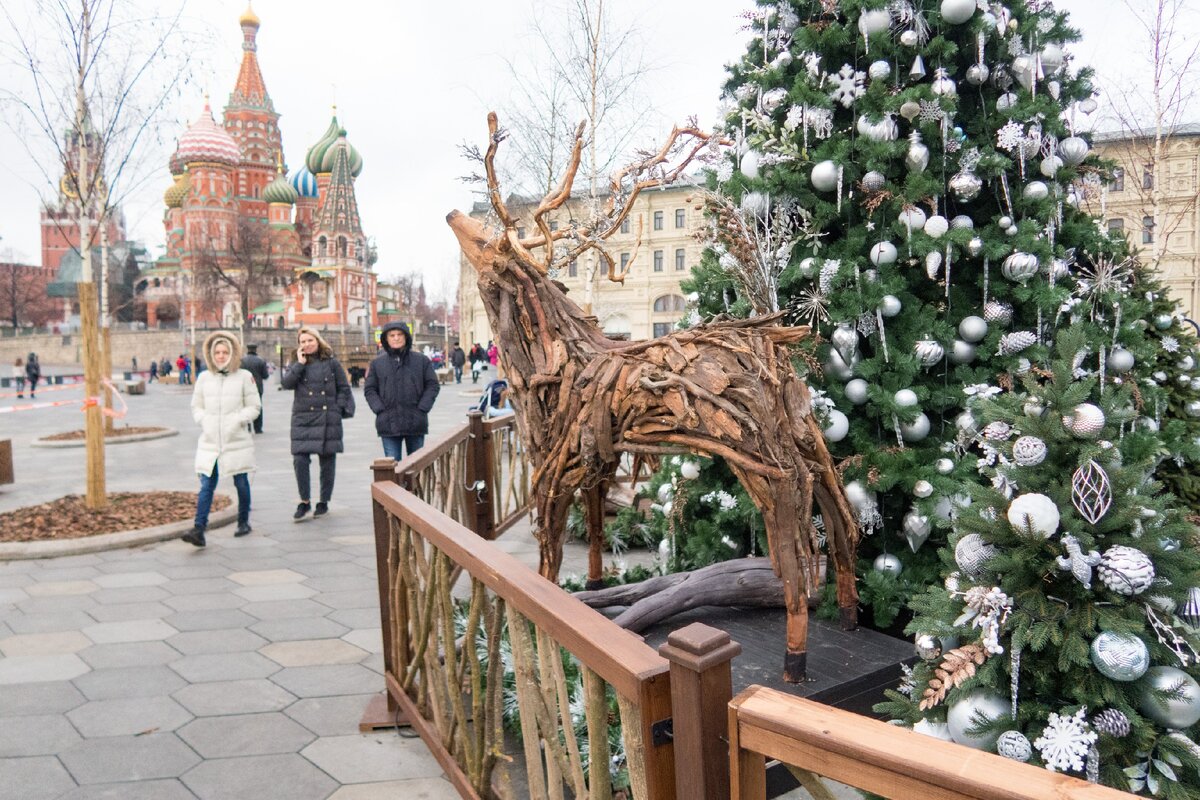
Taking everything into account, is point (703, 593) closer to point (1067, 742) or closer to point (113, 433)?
point (1067, 742)

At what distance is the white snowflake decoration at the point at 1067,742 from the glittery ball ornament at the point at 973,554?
0.37m

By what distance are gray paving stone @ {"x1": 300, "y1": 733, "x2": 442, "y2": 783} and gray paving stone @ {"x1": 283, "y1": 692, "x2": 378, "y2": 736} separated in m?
0.08

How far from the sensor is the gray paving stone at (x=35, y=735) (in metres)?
3.21

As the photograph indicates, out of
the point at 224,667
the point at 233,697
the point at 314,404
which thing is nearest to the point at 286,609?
the point at 224,667

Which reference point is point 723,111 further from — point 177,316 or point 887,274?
A: point 177,316

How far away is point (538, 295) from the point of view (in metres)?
3.38

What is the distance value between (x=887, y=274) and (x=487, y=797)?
2983 millimetres

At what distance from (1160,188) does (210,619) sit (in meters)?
13.8

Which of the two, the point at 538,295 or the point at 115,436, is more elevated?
the point at 538,295

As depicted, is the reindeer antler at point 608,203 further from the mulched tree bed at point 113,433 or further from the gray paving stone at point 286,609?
the mulched tree bed at point 113,433

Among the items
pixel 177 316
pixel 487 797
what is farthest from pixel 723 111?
pixel 177 316

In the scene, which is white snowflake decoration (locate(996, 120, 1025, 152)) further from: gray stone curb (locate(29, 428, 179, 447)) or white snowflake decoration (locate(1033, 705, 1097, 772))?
→ gray stone curb (locate(29, 428, 179, 447))

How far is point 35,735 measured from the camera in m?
3.34

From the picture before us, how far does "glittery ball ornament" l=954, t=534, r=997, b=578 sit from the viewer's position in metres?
2.01
